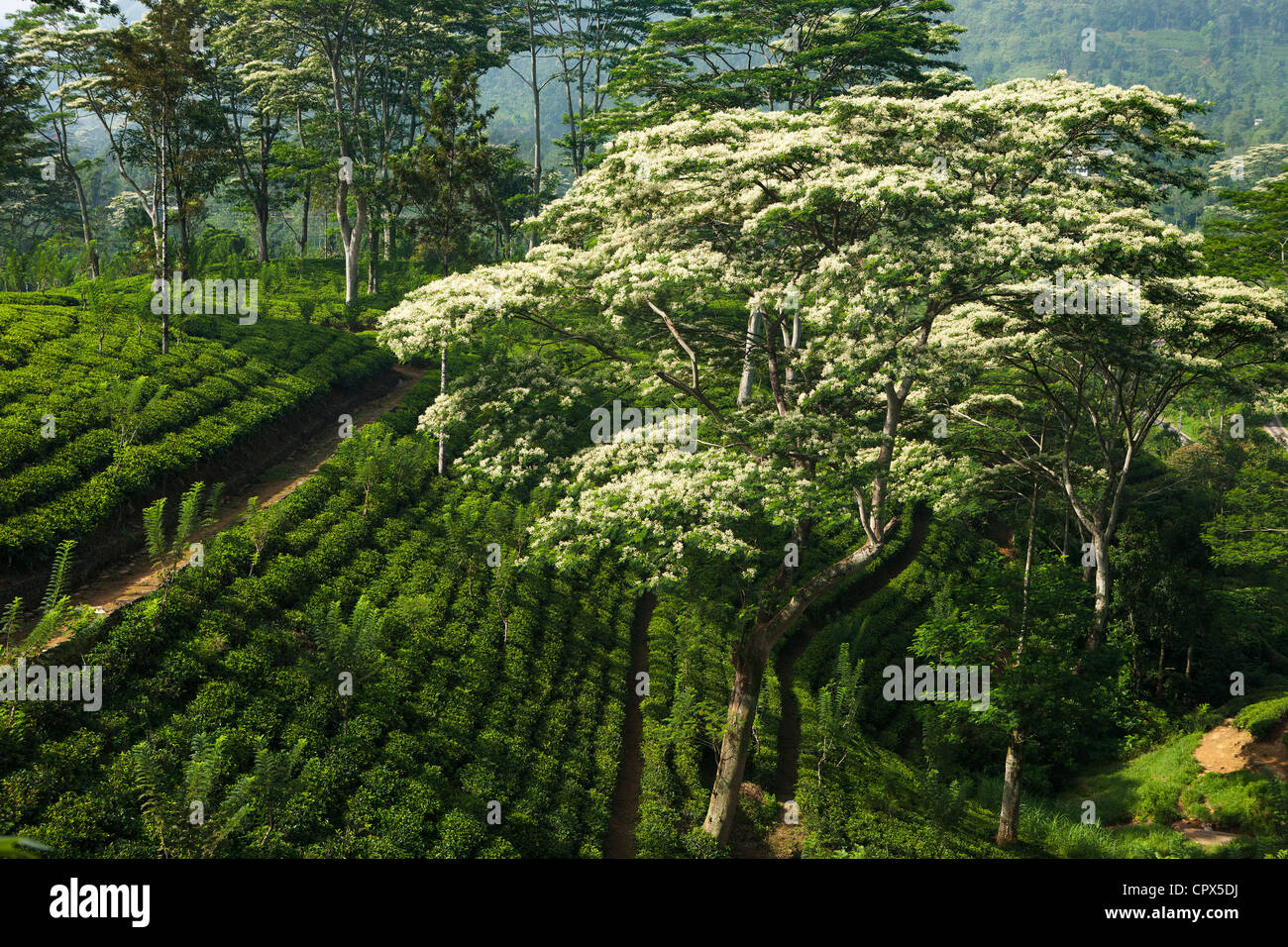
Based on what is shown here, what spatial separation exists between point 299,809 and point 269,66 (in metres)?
37.6

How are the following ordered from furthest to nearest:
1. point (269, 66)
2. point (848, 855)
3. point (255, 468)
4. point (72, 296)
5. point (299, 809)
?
point (269, 66), point (72, 296), point (255, 468), point (848, 855), point (299, 809)

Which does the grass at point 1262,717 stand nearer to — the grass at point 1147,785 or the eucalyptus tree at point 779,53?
the grass at point 1147,785

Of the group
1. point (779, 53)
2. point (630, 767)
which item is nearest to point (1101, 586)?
point (630, 767)

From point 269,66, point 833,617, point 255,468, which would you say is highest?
point 269,66

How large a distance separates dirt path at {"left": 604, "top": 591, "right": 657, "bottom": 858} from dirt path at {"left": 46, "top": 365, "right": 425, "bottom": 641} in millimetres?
9522

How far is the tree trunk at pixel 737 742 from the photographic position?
14805mm

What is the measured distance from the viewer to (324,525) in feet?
61.1

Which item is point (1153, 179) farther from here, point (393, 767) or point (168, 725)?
point (168, 725)

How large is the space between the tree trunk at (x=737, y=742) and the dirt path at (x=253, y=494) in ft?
35.7

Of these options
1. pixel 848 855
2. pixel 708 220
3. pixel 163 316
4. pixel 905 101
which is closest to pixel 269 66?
pixel 163 316

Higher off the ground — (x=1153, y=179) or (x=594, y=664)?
(x=1153, y=179)

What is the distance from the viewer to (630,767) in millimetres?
17016

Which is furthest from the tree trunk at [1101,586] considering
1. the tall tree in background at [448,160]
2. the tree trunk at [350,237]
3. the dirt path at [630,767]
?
the tree trunk at [350,237]

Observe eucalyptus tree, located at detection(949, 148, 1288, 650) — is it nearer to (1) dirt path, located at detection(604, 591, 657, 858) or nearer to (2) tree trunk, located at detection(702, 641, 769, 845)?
(2) tree trunk, located at detection(702, 641, 769, 845)
